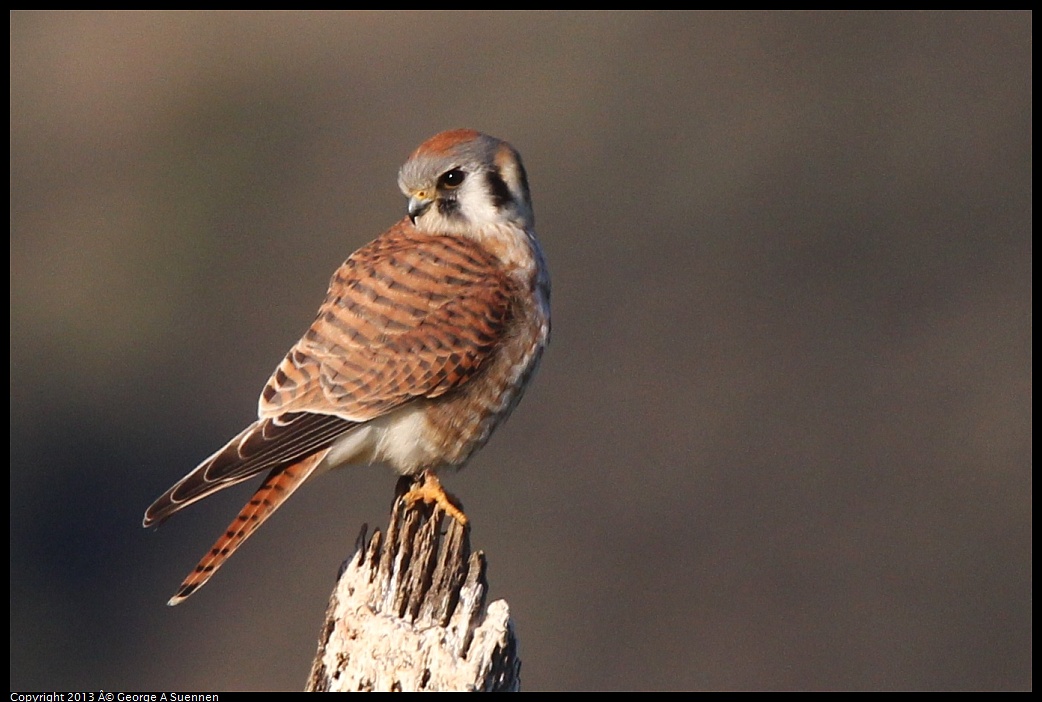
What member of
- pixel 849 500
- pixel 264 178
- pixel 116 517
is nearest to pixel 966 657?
pixel 849 500

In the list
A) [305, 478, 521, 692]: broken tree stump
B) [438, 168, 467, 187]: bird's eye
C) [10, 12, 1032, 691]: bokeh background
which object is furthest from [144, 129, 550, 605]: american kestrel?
[10, 12, 1032, 691]: bokeh background

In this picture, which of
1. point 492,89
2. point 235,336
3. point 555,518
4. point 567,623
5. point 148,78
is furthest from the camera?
point 148,78

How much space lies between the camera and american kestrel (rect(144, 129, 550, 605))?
4066mm

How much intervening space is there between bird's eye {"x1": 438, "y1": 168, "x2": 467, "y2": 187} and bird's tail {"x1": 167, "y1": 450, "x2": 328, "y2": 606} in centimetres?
92

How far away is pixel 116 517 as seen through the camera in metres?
10.7

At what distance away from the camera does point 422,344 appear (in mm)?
4250

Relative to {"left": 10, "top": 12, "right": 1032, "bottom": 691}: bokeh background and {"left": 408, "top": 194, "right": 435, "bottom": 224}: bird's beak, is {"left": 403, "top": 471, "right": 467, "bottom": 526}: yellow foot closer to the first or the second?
{"left": 408, "top": 194, "right": 435, "bottom": 224}: bird's beak

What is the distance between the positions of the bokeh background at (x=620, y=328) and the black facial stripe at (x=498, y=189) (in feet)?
15.2

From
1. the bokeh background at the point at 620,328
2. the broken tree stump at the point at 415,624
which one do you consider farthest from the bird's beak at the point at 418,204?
the bokeh background at the point at 620,328

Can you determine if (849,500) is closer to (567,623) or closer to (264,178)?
(567,623)

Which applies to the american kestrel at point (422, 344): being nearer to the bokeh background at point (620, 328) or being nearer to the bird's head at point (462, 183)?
the bird's head at point (462, 183)

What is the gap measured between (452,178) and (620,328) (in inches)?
263

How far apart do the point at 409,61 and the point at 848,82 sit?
4.17 m

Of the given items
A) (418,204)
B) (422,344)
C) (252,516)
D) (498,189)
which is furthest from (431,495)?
(498,189)
